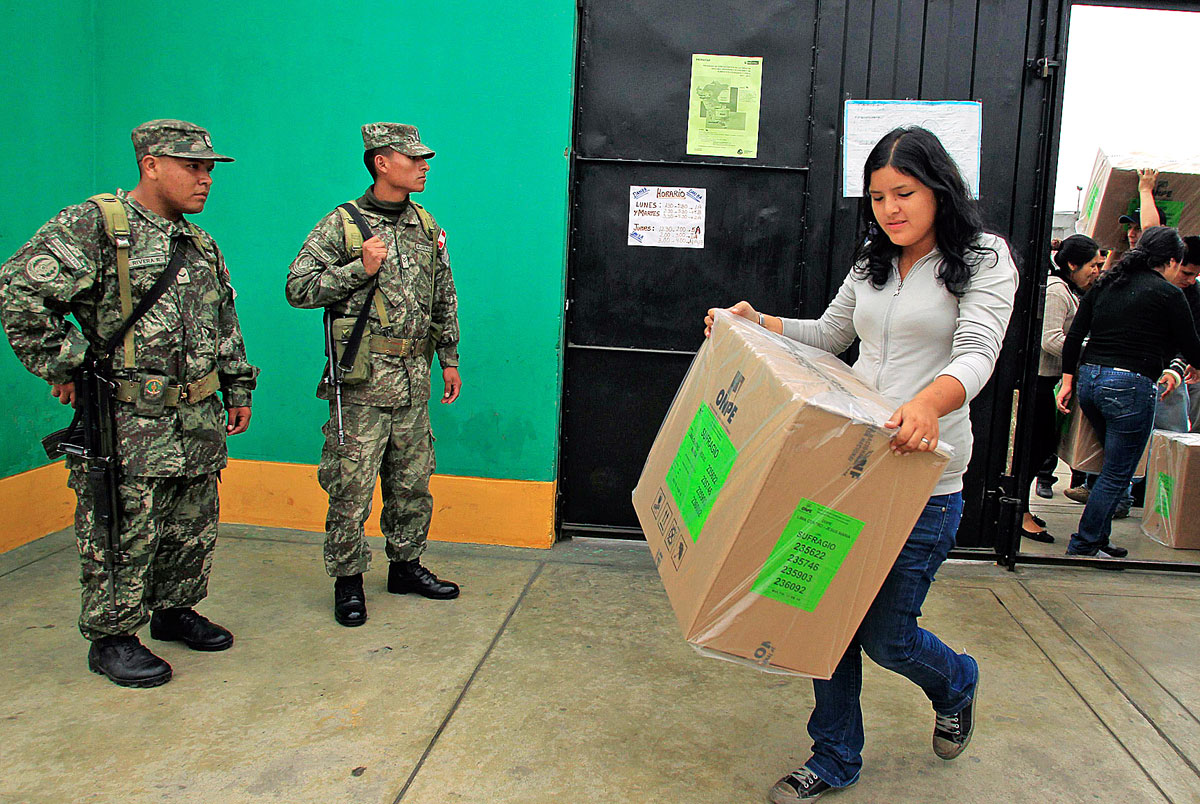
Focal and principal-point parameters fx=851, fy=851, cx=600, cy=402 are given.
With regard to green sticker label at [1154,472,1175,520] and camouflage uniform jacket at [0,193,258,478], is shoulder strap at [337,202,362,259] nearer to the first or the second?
camouflage uniform jacket at [0,193,258,478]

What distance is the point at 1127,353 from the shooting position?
4.18m

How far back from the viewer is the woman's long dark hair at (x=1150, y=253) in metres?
4.07

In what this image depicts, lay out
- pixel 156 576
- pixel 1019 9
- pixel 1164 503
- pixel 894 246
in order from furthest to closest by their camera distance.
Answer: pixel 1164 503 < pixel 1019 9 < pixel 156 576 < pixel 894 246

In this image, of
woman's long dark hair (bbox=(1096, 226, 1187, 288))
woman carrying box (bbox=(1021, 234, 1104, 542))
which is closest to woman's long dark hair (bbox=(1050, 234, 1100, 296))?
woman carrying box (bbox=(1021, 234, 1104, 542))

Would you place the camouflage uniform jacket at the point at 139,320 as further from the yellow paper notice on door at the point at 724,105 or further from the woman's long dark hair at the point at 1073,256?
the woman's long dark hair at the point at 1073,256

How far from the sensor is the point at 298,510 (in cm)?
422

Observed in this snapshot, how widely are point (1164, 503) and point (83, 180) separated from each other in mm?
5934

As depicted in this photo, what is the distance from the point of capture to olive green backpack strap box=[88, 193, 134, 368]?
262 cm

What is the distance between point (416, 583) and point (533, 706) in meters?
1.02

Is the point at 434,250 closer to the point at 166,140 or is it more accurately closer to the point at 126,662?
the point at 166,140

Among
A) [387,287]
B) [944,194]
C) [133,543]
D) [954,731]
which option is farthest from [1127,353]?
[133,543]

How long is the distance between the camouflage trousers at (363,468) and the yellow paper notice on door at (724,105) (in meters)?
1.84

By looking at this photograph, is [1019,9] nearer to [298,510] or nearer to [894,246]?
[894,246]

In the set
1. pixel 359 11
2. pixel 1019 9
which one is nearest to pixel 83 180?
pixel 359 11
